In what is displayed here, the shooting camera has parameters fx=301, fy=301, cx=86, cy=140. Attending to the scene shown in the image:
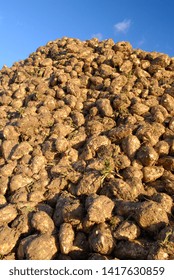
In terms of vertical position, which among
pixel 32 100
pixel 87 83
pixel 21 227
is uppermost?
pixel 87 83

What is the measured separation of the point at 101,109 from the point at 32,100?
1.27 m

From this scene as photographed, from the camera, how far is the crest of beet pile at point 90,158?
102 inches

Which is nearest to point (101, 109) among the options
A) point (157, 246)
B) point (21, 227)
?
point (21, 227)

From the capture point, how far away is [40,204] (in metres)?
3.14

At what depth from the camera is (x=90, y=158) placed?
360 cm

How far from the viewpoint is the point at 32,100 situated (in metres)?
4.84

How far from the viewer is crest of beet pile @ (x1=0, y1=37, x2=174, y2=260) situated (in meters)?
2.60

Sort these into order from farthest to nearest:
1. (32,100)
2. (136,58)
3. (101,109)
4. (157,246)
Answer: (136,58) < (32,100) < (101,109) < (157,246)

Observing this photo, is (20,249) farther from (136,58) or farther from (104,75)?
(136,58)

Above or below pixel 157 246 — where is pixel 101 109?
above

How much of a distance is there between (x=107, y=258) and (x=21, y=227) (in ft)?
2.88

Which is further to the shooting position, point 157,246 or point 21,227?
point 21,227

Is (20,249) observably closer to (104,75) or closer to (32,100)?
(32,100)

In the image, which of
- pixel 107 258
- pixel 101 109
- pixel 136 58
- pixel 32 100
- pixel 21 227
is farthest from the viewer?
pixel 136 58
